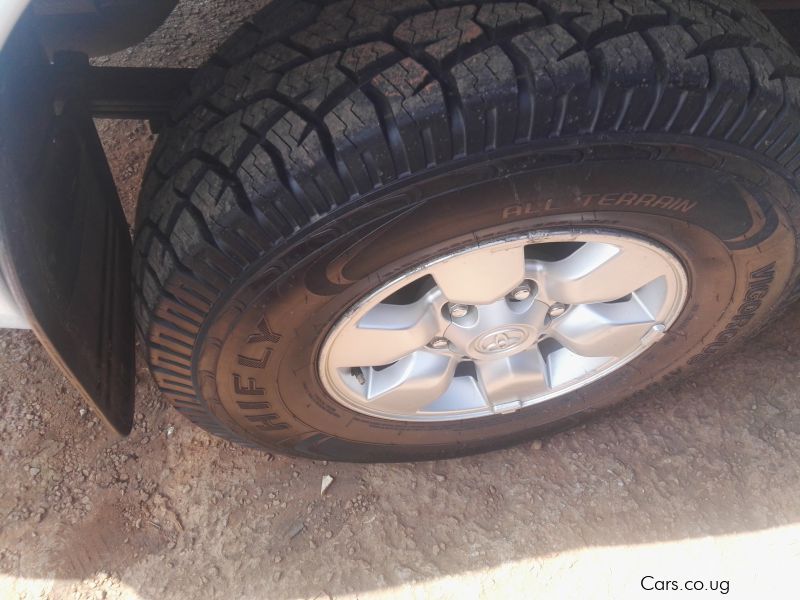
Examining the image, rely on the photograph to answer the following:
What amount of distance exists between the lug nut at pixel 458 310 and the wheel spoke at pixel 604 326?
30 centimetres

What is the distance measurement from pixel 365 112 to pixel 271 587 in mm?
1516

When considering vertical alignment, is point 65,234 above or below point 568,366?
above

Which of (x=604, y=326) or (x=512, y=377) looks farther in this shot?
(x=512, y=377)

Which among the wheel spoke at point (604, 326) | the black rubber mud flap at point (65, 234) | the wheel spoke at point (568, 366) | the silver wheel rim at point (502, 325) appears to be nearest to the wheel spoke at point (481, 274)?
the silver wheel rim at point (502, 325)

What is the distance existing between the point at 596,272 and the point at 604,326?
25 centimetres

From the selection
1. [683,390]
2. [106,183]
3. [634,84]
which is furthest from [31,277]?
[683,390]

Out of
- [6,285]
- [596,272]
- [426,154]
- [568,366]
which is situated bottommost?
[568,366]

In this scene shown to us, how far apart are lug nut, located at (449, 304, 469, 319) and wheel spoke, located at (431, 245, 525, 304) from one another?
0.07 m

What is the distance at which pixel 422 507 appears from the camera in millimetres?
2266

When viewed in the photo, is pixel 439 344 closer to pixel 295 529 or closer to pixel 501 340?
pixel 501 340

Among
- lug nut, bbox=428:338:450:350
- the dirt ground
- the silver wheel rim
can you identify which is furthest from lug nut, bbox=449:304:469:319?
the dirt ground

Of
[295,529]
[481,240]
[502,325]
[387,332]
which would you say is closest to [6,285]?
[387,332]

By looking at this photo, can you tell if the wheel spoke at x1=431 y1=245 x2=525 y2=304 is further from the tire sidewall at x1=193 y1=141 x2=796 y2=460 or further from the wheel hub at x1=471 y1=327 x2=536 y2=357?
the wheel hub at x1=471 y1=327 x2=536 y2=357

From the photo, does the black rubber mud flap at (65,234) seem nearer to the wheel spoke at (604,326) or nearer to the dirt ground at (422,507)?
the dirt ground at (422,507)
